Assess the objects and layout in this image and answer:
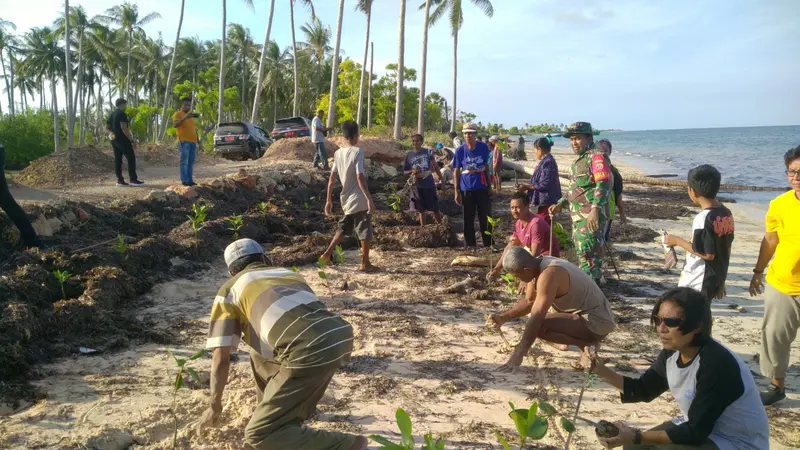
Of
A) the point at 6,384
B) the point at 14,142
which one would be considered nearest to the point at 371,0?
the point at 14,142

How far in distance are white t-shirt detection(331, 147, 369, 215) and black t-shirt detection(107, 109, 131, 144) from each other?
5.15 meters

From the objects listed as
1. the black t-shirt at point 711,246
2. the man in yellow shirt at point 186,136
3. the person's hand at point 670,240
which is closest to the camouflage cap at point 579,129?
the person's hand at point 670,240

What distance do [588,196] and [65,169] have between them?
11.0 m

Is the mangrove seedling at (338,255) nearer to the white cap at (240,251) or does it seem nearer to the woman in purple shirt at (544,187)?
the woman in purple shirt at (544,187)

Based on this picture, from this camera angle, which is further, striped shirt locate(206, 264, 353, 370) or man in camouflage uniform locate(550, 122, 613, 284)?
man in camouflage uniform locate(550, 122, 613, 284)

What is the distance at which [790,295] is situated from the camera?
325 centimetres

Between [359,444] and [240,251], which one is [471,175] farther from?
[359,444]

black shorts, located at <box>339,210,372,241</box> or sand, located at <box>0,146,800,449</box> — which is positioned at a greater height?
black shorts, located at <box>339,210,372,241</box>

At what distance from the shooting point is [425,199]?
27.8ft

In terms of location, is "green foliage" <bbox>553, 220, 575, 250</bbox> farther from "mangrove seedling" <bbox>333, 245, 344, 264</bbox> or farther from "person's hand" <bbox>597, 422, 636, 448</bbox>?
"person's hand" <bbox>597, 422, 636, 448</bbox>

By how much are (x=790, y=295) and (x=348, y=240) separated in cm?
573

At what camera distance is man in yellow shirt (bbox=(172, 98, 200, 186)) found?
910 cm

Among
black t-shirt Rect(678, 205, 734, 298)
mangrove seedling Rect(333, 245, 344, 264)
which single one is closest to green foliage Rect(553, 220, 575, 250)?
mangrove seedling Rect(333, 245, 344, 264)

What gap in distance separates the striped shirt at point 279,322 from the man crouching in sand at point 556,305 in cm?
140
